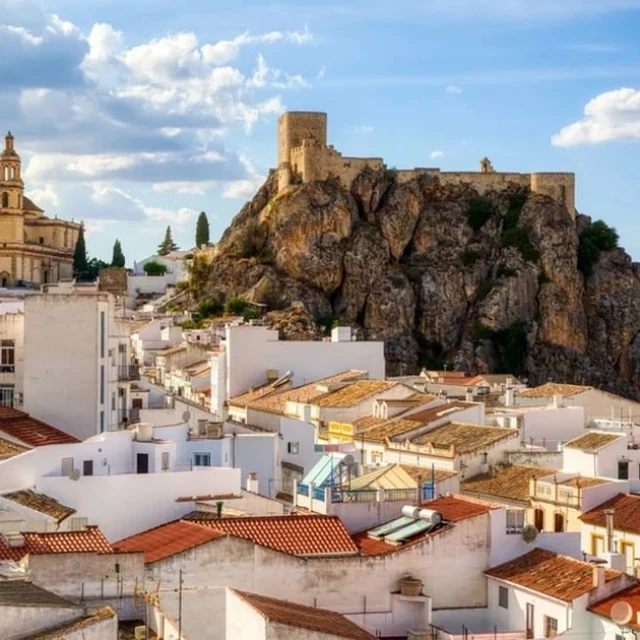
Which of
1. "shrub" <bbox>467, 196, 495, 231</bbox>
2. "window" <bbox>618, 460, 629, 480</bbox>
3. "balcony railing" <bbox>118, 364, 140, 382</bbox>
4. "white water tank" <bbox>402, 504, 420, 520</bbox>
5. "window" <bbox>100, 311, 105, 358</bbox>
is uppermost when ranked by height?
"shrub" <bbox>467, 196, 495, 231</bbox>

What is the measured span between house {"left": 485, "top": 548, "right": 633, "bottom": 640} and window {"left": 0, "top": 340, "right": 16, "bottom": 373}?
24.7 m

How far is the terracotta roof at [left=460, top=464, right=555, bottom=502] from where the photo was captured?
4797 centimetres

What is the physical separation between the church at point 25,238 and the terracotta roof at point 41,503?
104791 millimetres

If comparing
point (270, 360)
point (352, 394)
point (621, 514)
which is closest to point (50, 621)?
point (621, 514)

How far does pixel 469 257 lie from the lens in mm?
134625

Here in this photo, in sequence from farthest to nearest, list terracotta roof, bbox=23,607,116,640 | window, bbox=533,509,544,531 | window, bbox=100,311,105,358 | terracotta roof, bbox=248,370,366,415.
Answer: terracotta roof, bbox=248,370,366,415
window, bbox=100,311,105,358
window, bbox=533,509,544,531
terracotta roof, bbox=23,607,116,640

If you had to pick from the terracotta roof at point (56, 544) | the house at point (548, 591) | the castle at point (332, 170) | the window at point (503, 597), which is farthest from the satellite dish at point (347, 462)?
the castle at point (332, 170)

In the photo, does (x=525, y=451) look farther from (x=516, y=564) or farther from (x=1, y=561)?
(x=1, y=561)

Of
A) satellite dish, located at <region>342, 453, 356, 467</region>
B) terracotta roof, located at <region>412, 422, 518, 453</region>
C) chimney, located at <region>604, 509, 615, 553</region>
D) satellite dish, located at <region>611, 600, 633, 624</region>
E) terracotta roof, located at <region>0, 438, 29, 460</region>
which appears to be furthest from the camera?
terracotta roof, located at <region>412, 422, 518, 453</region>

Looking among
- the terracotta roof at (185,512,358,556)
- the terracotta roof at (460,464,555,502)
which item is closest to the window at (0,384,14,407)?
the terracotta roof at (460,464,555,502)

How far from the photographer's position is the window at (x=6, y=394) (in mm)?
50844

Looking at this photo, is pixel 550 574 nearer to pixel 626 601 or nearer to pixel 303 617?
pixel 626 601

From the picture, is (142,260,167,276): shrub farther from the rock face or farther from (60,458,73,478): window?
(60,458,73,478): window

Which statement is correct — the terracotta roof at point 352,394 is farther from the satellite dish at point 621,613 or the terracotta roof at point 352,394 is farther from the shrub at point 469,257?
the shrub at point 469,257
